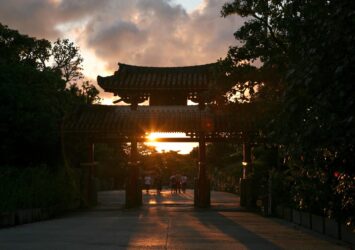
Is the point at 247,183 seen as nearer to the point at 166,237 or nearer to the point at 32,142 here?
the point at 32,142

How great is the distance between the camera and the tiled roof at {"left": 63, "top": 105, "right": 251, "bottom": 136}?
985 inches

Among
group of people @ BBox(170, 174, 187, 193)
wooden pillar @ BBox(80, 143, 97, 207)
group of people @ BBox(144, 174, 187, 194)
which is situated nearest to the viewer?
wooden pillar @ BBox(80, 143, 97, 207)

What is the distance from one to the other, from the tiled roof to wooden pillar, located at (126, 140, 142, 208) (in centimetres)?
108

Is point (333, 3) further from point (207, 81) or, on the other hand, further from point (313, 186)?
point (207, 81)

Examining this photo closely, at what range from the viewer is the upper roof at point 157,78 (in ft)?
86.3

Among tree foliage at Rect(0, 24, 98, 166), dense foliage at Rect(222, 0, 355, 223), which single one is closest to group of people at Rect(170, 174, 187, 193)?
tree foliage at Rect(0, 24, 98, 166)

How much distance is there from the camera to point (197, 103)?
27.0m

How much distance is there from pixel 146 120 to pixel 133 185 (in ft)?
10.6

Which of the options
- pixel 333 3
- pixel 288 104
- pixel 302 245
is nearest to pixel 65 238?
pixel 302 245

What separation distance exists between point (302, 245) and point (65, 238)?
5.10 meters

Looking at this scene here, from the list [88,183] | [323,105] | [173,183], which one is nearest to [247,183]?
[88,183]

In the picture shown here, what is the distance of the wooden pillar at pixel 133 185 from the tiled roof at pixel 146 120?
1075mm

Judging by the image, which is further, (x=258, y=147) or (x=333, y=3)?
(x=258, y=147)

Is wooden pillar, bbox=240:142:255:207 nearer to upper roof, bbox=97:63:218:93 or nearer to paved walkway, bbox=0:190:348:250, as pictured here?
upper roof, bbox=97:63:218:93
